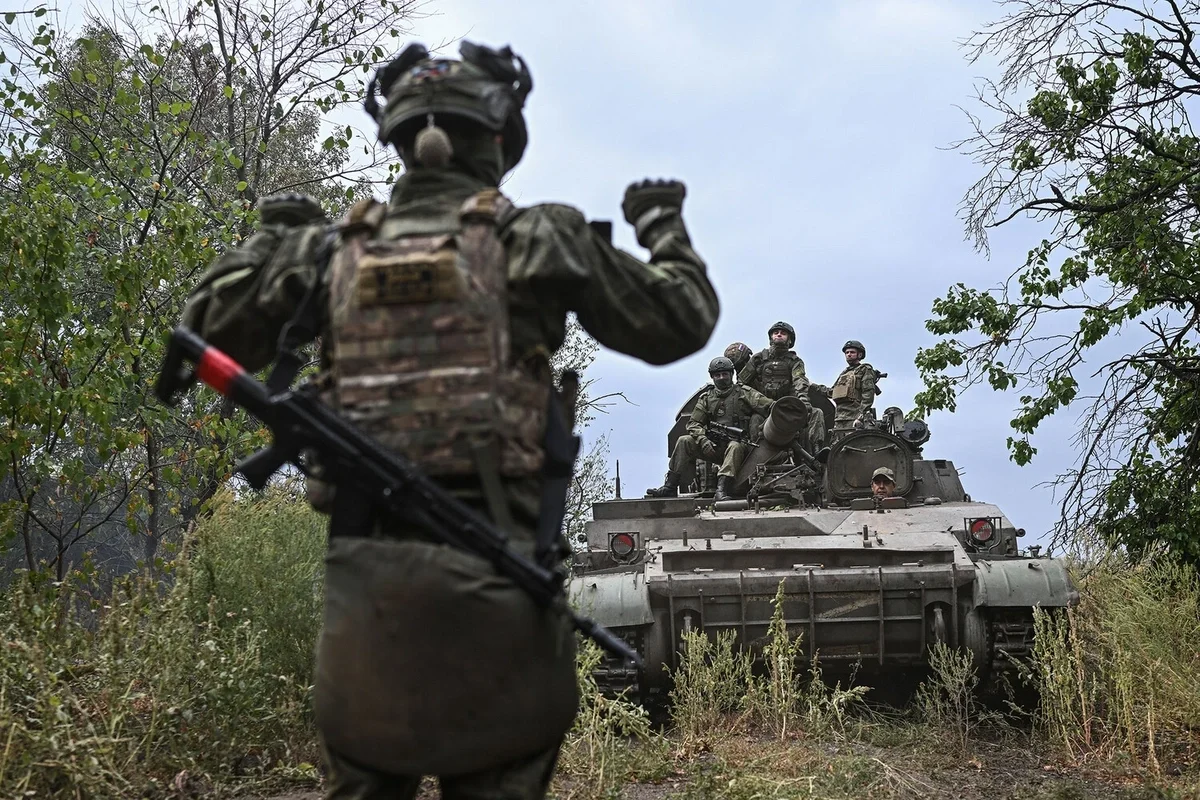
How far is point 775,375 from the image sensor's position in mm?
11430

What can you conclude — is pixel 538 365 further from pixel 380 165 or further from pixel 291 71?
pixel 291 71

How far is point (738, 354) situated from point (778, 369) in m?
0.44

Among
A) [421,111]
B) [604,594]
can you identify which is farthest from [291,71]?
[421,111]

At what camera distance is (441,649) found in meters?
2.66

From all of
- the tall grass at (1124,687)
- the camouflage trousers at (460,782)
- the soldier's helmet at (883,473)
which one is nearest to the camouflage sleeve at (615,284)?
the camouflage trousers at (460,782)

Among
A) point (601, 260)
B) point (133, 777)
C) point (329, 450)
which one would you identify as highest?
point (601, 260)

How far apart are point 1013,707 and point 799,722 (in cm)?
141

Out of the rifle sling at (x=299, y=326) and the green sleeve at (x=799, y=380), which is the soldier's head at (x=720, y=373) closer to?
the green sleeve at (x=799, y=380)

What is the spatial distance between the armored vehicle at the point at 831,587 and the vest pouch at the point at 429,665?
537cm

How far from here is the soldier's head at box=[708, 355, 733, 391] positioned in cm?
1127

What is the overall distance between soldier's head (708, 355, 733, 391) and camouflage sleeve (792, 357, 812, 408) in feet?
1.82

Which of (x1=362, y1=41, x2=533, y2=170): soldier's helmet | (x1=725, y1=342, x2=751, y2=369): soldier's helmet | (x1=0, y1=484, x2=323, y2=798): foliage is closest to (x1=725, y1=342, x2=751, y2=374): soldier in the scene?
(x1=725, y1=342, x2=751, y2=369): soldier's helmet

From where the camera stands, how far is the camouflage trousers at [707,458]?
1055 cm

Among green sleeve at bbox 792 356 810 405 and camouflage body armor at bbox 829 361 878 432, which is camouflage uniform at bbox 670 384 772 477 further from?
camouflage body armor at bbox 829 361 878 432
